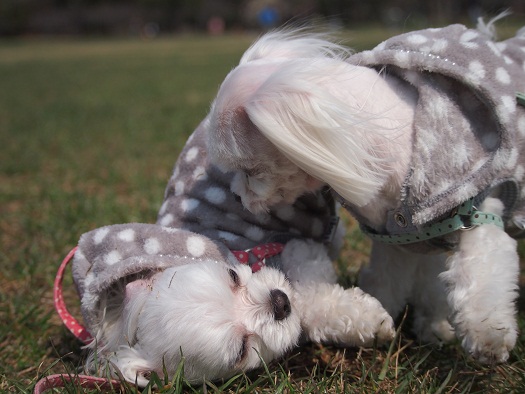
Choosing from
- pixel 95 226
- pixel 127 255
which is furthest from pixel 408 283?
pixel 95 226

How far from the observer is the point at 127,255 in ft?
6.65

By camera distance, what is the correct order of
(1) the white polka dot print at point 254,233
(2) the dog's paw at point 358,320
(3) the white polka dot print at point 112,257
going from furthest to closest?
1. (1) the white polka dot print at point 254,233
2. (3) the white polka dot print at point 112,257
3. (2) the dog's paw at point 358,320

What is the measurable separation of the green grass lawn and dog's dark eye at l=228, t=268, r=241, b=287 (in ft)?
0.96

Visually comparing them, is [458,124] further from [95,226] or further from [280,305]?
[95,226]

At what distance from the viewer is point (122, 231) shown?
83.4 inches

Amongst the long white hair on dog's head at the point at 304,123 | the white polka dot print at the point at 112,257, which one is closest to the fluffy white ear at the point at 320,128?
the long white hair on dog's head at the point at 304,123

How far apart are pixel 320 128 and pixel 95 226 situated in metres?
2.11

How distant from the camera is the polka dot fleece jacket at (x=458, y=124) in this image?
5.94 ft

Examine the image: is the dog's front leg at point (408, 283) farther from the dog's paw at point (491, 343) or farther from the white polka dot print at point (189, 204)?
the white polka dot print at point (189, 204)

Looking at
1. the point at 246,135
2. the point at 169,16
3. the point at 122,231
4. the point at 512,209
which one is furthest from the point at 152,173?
the point at 169,16

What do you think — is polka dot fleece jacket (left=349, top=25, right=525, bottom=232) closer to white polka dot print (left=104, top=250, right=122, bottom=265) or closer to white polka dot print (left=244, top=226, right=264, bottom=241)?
white polka dot print (left=244, top=226, right=264, bottom=241)

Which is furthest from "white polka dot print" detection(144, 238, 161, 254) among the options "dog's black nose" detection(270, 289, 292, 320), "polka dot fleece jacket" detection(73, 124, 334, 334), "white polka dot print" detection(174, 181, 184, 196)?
"dog's black nose" detection(270, 289, 292, 320)

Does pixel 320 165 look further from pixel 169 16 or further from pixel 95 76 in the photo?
pixel 169 16

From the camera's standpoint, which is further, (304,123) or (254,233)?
(254,233)
